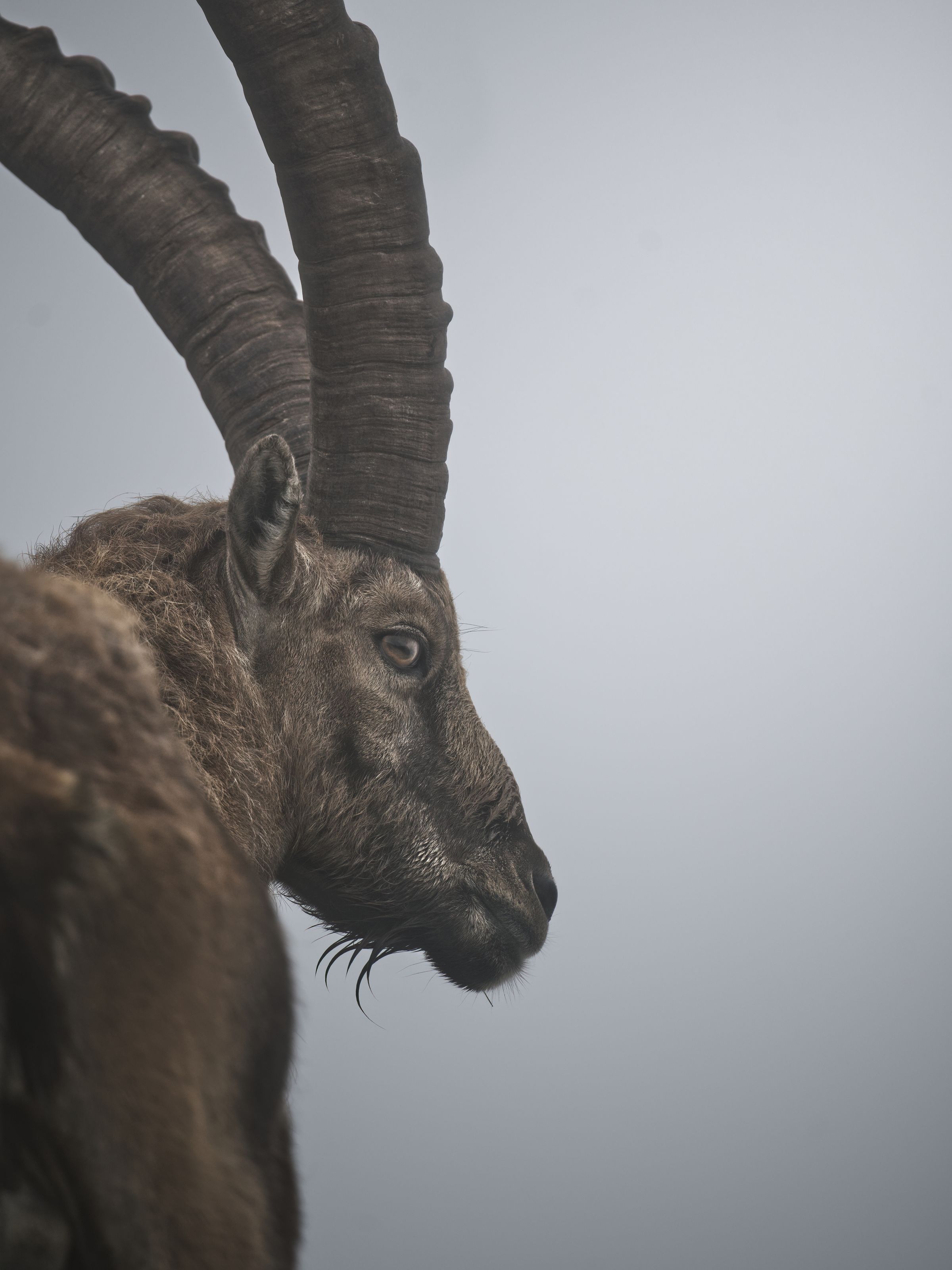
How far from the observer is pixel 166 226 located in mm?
2578

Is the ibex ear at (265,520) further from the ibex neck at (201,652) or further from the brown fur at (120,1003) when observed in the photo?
the brown fur at (120,1003)

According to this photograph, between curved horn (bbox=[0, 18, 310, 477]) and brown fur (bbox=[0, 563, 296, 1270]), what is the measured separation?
1.84 m

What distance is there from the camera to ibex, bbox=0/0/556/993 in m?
1.85

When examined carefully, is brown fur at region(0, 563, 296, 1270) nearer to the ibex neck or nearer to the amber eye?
the ibex neck

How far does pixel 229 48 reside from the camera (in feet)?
6.22

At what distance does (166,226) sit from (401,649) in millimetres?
1400

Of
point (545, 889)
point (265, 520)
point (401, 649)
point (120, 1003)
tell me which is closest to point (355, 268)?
point (265, 520)

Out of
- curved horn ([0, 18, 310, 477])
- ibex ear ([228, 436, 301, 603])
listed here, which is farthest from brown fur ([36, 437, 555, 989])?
curved horn ([0, 18, 310, 477])

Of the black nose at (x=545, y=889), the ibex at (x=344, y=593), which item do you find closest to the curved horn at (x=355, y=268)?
the ibex at (x=344, y=593)

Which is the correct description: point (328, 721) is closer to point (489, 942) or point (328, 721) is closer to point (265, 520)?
point (265, 520)

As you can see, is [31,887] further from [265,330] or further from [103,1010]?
[265,330]

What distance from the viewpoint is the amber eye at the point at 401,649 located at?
6.82ft

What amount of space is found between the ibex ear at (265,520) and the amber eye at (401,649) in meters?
0.26

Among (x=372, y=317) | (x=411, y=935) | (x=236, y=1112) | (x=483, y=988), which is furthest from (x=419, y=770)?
(x=236, y=1112)
